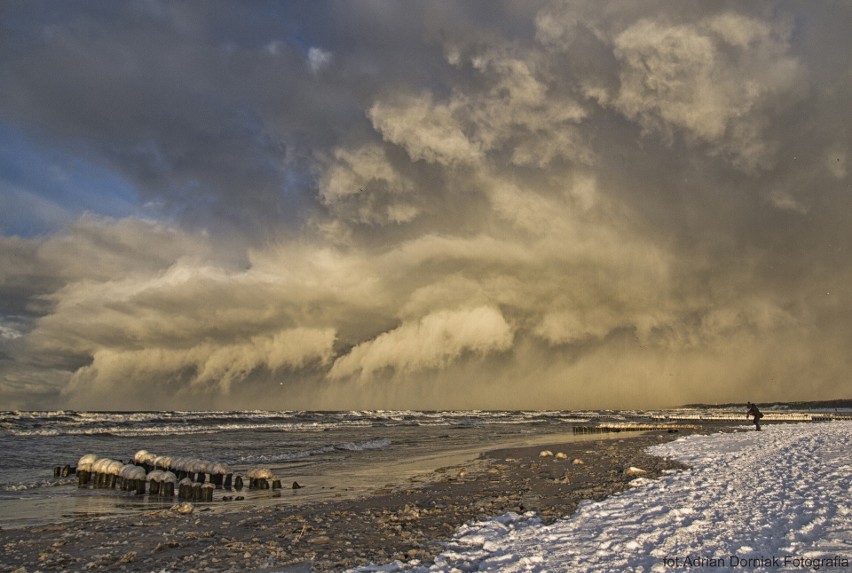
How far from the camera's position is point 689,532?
964cm

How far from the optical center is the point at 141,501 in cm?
1805

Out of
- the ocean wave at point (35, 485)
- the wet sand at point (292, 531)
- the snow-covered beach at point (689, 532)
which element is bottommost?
the ocean wave at point (35, 485)

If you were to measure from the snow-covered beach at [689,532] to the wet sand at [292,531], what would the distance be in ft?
3.05

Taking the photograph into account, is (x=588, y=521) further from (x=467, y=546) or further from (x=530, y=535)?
(x=467, y=546)

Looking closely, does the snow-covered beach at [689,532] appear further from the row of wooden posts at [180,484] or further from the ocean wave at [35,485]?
the ocean wave at [35,485]

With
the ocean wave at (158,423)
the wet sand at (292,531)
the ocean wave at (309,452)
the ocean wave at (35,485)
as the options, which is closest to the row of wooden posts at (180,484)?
the ocean wave at (35,485)

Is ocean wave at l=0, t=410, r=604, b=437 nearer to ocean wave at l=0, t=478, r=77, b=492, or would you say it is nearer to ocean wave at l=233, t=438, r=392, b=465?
ocean wave at l=233, t=438, r=392, b=465

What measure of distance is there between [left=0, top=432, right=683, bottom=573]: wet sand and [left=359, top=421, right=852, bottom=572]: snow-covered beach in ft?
3.05

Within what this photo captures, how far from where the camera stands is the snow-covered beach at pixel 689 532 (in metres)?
8.07

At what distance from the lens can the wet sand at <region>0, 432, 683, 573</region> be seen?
1037cm

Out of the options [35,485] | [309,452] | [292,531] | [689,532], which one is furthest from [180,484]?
[309,452]

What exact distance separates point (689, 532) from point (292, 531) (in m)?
8.22

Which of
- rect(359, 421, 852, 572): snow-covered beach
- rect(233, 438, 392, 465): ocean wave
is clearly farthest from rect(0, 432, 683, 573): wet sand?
rect(233, 438, 392, 465): ocean wave

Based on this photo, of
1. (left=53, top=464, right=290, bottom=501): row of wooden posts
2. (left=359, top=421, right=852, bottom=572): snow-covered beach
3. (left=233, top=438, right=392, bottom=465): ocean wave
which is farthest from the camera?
(left=233, top=438, right=392, bottom=465): ocean wave
